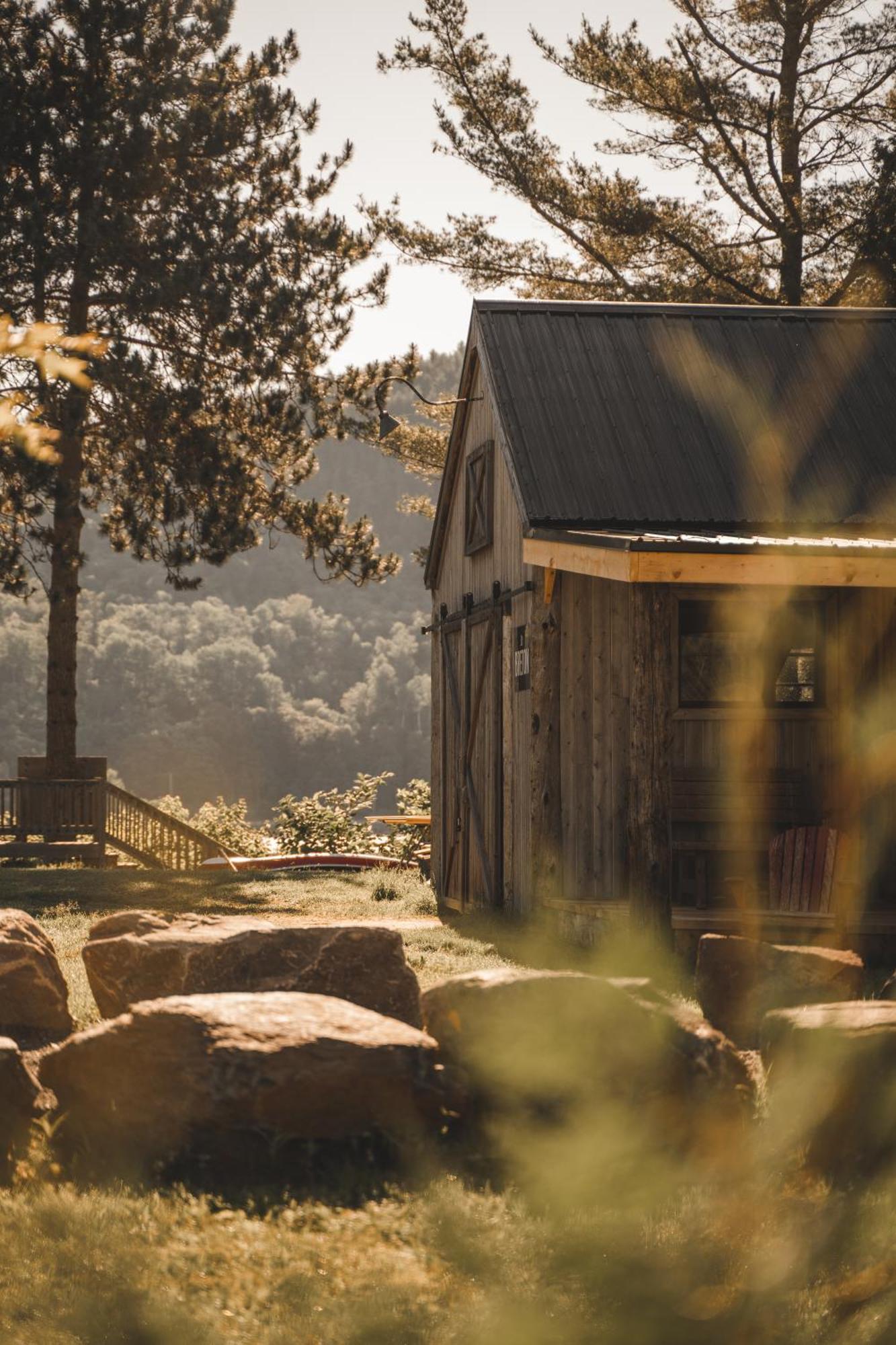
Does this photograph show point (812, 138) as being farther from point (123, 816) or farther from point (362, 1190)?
point (362, 1190)

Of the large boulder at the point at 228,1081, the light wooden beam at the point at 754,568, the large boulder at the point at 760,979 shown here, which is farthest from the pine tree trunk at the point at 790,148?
the large boulder at the point at 228,1081

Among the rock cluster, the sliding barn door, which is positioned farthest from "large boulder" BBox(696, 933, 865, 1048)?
the sliding barn door

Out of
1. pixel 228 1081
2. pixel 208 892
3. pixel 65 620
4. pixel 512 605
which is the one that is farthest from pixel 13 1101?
pixel 65 620

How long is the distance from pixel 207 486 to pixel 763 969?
1930 centimetres

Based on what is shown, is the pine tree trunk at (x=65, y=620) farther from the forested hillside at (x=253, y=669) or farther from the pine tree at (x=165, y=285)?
the forested hillside at (x=253, y=669)

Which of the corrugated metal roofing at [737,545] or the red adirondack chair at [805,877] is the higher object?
the corrugated metal roofing at [737,545]

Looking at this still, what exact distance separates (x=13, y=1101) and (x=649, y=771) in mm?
5401

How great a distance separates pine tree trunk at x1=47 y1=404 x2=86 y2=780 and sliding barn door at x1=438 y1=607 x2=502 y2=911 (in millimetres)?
9691

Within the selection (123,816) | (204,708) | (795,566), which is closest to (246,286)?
(123,816)

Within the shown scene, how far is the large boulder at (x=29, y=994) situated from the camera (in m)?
7.70

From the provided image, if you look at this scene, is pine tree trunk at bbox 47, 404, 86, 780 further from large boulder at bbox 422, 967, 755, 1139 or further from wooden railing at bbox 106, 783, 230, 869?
large boulder at bbox 422, 967, 755, 1139

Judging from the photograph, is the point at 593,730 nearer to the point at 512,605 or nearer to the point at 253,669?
the point at 512,605

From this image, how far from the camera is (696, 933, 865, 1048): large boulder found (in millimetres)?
7684

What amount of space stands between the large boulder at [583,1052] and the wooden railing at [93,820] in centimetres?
1861
